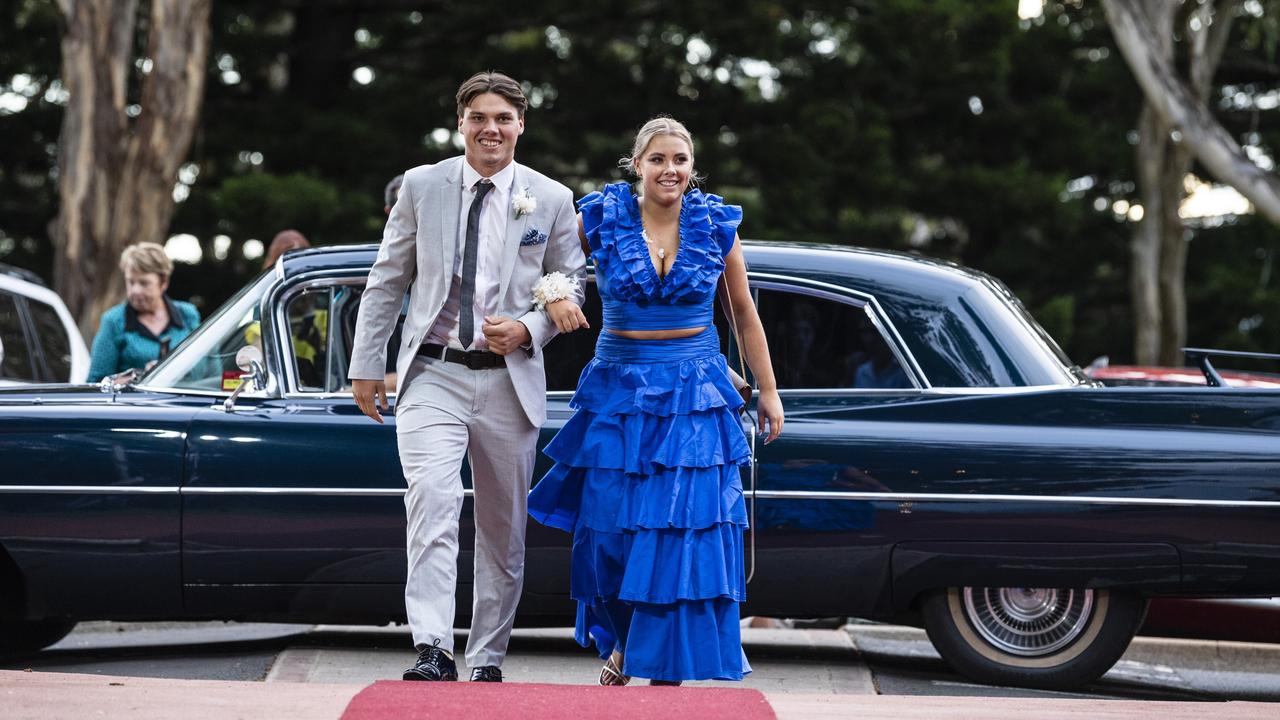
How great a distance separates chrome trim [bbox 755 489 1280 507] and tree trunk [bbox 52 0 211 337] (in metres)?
9.43

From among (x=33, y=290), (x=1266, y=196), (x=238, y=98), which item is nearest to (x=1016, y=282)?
(x=1266, y=196)

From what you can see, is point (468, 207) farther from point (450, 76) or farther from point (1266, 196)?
point (450, 76)

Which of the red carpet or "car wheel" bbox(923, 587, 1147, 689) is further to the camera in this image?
"car wheel" bbox(923, 587, 1147, 689)

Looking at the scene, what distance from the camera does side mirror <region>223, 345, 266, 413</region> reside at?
19.1ft

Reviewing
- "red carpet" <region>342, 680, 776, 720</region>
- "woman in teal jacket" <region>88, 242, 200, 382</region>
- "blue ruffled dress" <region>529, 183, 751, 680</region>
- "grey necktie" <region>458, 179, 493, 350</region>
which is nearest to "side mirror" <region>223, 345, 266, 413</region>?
"grey necktie" <region>458, 179, 493, 350</region>

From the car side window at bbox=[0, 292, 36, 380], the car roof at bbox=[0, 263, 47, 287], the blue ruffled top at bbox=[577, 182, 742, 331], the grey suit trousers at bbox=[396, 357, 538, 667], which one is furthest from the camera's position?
the car roof at bbox=[0, 263, 47, 287]

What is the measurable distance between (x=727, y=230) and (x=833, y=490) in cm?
111

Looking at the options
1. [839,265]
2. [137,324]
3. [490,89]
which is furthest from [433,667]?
[137,324]

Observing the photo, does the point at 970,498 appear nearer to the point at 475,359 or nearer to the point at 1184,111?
the point at 475,359

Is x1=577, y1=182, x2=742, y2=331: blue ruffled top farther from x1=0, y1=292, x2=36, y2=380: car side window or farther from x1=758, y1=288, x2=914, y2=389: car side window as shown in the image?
x1=0, y1=292, x2=36, y2=380: car side window

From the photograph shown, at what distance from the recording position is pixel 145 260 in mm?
7855

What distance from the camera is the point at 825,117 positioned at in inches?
707

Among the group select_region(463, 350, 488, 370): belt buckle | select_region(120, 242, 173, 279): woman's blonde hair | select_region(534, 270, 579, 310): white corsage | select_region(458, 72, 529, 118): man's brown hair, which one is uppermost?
select_region(458, 72, 529, 118): man's brown hair

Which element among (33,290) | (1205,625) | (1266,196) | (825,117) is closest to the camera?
(1205,625)
